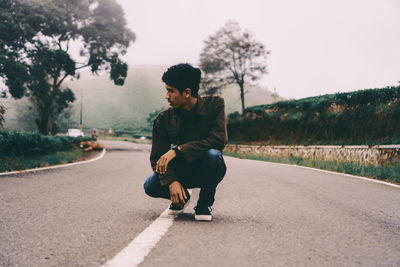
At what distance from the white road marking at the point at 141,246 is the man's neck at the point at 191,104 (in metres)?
1.15

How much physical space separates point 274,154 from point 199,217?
2290cm

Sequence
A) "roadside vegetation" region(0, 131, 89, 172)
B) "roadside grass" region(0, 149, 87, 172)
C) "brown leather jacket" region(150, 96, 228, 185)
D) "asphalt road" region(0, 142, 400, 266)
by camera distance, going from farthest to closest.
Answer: "roadside vegetation" region(0, 131, 89, 172) → "roadside grass" region(0, 149, 87, 172) → "brown leather jacket" region(150, 96, 228, 185) → "asphalt road" region(0, 142, 400, 266)

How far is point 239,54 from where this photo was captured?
44719 millimetres

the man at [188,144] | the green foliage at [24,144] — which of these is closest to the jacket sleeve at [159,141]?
the man at [188,144]

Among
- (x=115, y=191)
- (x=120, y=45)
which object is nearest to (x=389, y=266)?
(x=115, y=191)

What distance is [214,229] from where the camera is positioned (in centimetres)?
394

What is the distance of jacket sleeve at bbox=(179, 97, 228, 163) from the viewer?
4.10 metres

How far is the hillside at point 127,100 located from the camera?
4555 inches

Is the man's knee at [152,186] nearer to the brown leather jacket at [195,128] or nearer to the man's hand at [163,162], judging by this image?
the brown leather jacket at [195,128]

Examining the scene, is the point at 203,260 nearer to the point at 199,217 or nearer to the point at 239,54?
the point at 199,217

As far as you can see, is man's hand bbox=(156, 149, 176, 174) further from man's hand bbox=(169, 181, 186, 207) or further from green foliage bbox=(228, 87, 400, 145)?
green foliage bbox=(228, 87, 400, 145)

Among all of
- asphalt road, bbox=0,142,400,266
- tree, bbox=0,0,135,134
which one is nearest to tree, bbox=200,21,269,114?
tree, bbox=0,0,135,134

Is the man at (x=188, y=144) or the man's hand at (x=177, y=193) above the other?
the man at (x=188, y=144)

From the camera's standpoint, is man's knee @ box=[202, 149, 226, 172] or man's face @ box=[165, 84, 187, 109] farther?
man's knee @ box=[202, 149, 226, 172]
